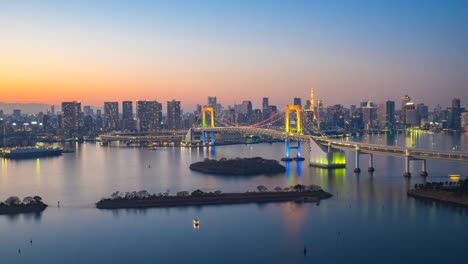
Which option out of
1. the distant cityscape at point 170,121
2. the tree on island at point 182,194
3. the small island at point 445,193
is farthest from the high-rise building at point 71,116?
the small island at point 445,193

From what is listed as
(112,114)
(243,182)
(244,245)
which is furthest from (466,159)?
(112,114)

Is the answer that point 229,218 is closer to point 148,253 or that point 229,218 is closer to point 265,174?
point 148,253

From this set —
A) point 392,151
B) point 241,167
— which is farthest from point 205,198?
point 392,151

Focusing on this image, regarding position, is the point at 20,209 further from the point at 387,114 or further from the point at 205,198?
the point at 387,114

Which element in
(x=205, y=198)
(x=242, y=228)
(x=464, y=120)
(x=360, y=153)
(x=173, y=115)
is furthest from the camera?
(x=173, y=115)

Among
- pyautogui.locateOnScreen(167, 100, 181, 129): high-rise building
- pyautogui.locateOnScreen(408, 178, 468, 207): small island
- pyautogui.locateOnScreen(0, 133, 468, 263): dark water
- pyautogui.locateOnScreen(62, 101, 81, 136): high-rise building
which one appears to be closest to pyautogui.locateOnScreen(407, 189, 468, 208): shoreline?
pyautogui.locateOnScreen(408, 178, 468, 207): small island
